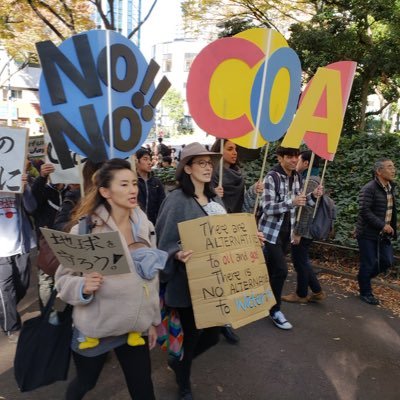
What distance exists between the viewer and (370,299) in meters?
5.25

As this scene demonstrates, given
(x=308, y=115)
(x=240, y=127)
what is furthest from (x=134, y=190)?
(x=308, y=115)

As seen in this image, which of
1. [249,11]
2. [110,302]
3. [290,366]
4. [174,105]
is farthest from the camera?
[174,105]

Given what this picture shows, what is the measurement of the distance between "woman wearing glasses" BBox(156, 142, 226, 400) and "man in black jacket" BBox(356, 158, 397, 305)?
2843 millimetres

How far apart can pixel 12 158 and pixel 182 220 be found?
1.61 metres

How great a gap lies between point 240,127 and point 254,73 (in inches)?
17.1

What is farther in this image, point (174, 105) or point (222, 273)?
point (174, 105)

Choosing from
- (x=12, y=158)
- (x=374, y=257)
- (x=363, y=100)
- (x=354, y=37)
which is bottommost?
(x=374, y=257)

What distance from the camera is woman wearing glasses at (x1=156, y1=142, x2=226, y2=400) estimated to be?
9.17 feet

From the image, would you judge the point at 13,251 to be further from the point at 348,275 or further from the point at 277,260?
the point at 348,275

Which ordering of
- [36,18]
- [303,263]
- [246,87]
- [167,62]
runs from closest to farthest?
1. [246,87]
2. [303,263]
3. [36,18]
4. [167,62]

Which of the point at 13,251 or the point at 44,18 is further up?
the point at 44,18

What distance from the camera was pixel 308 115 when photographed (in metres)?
3.82

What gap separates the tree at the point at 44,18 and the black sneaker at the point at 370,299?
7.76 metres

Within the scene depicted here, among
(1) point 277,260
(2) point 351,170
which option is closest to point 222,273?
(1) point 277,260
